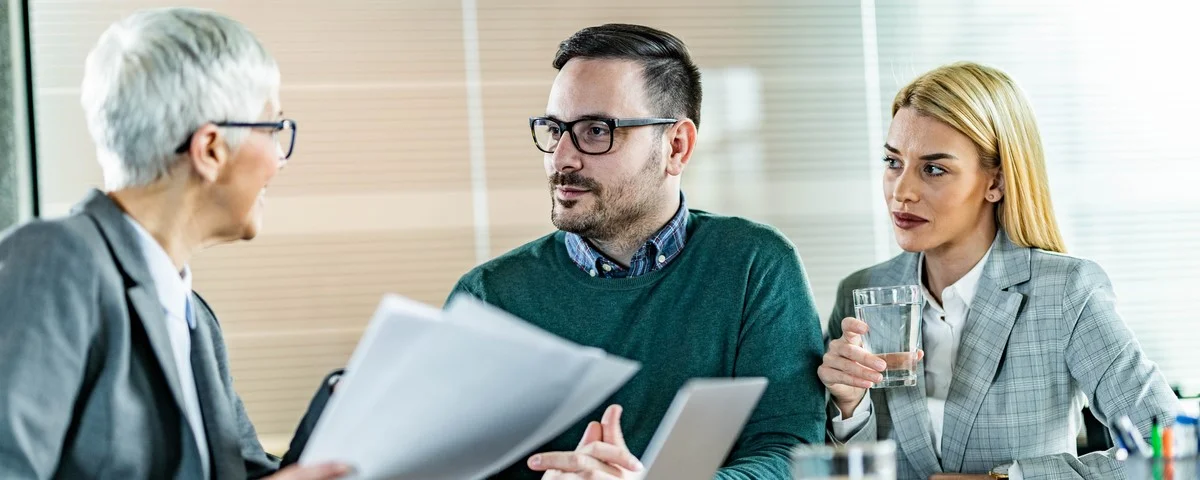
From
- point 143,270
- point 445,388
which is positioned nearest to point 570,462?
point 445,388

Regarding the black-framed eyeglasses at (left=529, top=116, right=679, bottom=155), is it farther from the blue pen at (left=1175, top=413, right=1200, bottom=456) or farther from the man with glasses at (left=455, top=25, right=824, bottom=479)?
the blue pen at (left=1175, top=413, right=1200, bottom=456)

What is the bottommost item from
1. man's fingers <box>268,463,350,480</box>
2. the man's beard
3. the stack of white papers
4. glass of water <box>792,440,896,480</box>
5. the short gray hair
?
man's fingers <box>268,463,350,480</box>

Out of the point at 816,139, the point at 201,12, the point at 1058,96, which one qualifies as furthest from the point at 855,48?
the point at 201,12

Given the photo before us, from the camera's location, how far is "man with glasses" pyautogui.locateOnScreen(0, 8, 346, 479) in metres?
1.07

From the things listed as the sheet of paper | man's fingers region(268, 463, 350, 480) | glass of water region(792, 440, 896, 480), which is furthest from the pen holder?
man's fingers region(268, 463, 350, 480)

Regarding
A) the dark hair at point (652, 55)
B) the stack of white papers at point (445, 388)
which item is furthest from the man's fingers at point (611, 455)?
the dark hair at point (652, 55)

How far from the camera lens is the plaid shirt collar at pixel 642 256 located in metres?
1.96

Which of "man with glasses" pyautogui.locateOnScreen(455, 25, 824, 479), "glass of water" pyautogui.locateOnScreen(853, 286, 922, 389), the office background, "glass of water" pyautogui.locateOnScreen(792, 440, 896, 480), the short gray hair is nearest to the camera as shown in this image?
"glass of water" pyautogui.locateOnScreen(792, 440, 896, 480)

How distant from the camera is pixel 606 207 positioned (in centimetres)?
195

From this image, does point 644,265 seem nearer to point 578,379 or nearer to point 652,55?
point 652,55

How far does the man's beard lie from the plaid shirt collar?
0.04 m

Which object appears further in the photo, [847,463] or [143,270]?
[143,270]

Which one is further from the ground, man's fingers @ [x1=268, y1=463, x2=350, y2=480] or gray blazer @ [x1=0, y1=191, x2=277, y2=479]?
gray blazer @ [x1=0, y1=191, x2=277, y2=479]

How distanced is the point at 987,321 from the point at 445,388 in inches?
48.1
